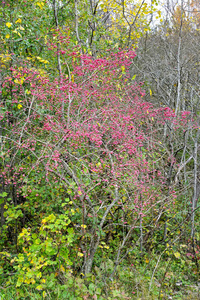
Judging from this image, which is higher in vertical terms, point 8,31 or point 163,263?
point 8,31

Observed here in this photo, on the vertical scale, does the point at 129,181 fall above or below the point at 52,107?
below

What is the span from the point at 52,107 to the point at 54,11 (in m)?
1.70

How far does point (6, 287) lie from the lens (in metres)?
3.02

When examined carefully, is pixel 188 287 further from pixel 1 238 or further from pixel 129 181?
pixel 1 238

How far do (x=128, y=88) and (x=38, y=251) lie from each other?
343 centimetres

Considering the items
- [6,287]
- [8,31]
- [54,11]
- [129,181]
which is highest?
[54,11]

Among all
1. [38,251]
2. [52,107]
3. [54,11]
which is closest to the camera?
[38,251]

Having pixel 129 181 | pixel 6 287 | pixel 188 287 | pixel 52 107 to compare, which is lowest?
pixel 188 287

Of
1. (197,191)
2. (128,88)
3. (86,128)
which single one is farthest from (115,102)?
(197,191)

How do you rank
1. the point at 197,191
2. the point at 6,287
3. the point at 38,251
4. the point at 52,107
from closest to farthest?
the point at 38,251 < the point at 6,287 < the point at 52,107 < the point at 197,191

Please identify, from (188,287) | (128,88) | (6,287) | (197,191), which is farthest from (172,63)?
(6,287)

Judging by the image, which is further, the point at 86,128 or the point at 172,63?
the point at 172,63

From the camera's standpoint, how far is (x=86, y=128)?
341cm

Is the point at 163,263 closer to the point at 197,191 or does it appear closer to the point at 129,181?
the point at 197,191
